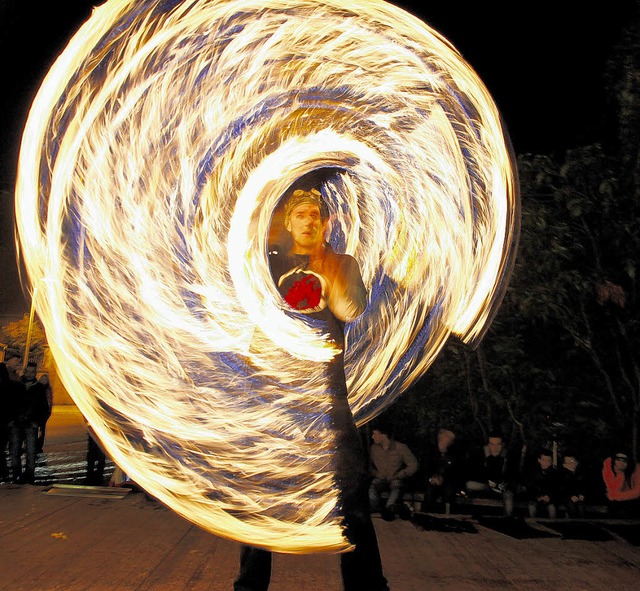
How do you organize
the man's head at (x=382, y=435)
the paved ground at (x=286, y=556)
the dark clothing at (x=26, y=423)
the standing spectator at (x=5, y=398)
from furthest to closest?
the dark clothing at (x=26, y=423) → the standing spectator at (x=5, y=398) → the man's head at (x=382, y=435) → the paved ground at (x=286, y=556)

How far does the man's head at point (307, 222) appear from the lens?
3643 mm

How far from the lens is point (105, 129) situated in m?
4.55

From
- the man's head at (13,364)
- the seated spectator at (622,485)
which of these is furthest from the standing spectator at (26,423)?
the seated spectator at (622,485)

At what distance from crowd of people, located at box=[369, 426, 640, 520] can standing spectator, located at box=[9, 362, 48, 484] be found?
3.94 metres

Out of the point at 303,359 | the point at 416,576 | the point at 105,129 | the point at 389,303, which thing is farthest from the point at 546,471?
the point at 105,129

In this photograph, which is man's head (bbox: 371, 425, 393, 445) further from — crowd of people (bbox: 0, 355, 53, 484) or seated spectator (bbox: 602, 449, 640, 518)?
crowd of people (bbox: 0, 355, 53, 484)

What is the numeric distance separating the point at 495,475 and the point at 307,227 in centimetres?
532

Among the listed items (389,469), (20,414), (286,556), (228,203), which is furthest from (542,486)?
(20,414)

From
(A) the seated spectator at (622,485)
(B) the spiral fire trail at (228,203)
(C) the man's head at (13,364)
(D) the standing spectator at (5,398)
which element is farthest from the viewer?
(C) the man's head at (13,364)

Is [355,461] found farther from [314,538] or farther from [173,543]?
[173,543]

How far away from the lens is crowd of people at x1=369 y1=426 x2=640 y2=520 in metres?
7.54

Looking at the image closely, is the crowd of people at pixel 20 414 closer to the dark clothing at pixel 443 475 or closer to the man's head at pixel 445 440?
the dark clothing at pixel 443 475

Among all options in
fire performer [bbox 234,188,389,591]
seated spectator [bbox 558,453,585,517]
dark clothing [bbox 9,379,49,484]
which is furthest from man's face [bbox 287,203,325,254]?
dark clothing [bbox 9,379,49,484]

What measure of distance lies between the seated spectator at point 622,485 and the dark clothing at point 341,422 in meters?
4.72
